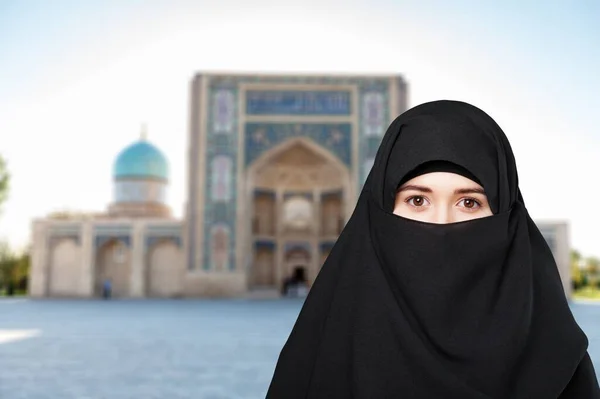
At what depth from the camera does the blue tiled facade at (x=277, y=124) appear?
1426 cm

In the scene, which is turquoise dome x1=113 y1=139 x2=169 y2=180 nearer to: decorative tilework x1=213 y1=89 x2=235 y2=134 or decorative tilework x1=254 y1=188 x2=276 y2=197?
decorative tilework x1=254 y1=188 x2=276 y2=197

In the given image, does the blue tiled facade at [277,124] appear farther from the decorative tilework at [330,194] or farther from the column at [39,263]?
the column at [39,263]

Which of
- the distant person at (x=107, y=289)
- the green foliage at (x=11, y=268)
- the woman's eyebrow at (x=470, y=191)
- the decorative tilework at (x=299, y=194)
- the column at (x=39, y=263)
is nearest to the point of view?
the woman's eyebrow at (x=470, y=191)

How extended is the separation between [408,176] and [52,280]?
1660cm

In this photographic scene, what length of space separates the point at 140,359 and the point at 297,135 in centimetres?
1068

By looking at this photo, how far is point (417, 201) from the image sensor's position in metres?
0.99

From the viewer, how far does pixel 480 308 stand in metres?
0.86

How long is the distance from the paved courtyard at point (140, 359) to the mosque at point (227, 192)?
7459 mm

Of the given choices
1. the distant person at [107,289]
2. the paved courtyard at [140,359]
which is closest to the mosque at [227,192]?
the distant person at [107,289]

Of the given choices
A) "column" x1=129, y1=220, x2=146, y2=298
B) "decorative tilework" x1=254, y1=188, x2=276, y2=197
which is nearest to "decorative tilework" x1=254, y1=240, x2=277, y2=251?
"decorative tilework" x1=254, y1=188, x2=276, y2=197

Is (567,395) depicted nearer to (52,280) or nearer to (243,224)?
(243,224)

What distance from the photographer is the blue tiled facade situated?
1426 centimetres

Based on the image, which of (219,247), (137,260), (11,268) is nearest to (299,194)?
(219,247)

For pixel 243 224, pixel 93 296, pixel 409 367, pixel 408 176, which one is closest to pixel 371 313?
pixel 409 367
